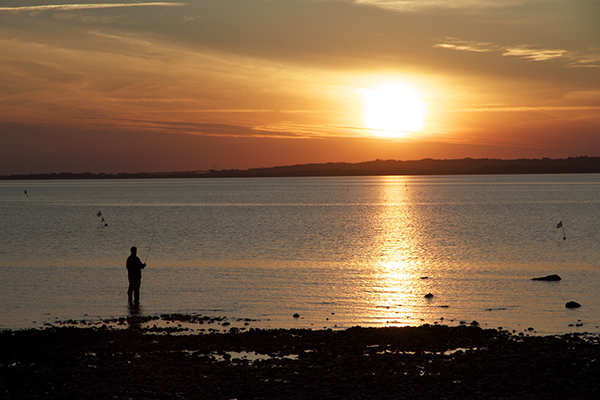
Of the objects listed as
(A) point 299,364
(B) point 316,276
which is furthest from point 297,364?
(B) point 316,276

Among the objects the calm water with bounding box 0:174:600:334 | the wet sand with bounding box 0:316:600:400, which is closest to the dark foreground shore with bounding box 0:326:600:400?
the wet sand with bounding box 0:316:600:400

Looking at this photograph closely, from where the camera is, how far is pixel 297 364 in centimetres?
1482

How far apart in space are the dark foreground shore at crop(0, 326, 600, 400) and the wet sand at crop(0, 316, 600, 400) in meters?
0.03

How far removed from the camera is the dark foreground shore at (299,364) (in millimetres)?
12742

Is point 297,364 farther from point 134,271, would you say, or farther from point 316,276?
point 316,276

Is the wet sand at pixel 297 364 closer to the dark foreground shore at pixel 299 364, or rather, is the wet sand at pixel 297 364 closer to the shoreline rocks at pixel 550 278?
the dark foreground shore at pixel 299 364

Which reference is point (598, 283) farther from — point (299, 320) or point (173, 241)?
point (173, 241)

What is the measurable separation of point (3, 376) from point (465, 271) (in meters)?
29.1

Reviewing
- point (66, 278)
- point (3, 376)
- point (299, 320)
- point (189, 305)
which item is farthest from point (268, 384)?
point (66, 278)

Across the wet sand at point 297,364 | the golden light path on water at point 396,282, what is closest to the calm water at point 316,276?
the golden light path on water at point 396,282

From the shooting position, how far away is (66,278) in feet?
108

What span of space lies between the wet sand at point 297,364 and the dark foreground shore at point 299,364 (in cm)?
3

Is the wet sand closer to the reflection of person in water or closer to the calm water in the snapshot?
the calm water

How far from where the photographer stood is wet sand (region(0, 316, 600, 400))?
41.8 ft
